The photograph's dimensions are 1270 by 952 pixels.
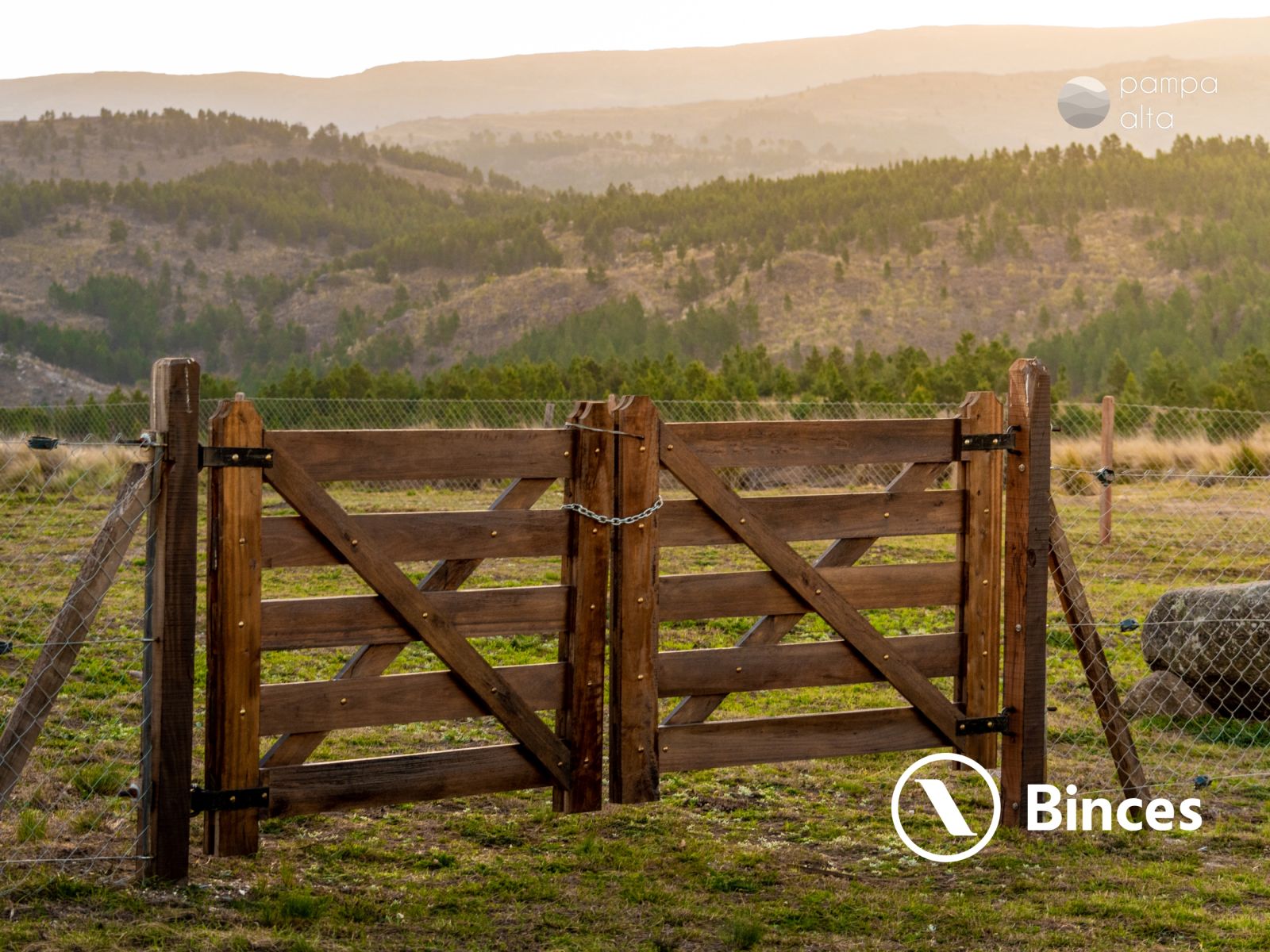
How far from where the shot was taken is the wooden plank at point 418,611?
195 inches

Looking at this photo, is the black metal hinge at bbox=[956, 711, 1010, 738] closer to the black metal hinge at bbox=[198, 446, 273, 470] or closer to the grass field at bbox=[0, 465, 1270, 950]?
the grass field at bbox=[0, 465, 1270, 950]

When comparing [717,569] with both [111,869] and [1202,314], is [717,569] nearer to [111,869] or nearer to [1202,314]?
[111,869]

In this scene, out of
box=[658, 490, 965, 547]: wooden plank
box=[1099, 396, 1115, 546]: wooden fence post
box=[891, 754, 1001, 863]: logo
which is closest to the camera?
box=[658, 490, 965, 547]: wooden plank

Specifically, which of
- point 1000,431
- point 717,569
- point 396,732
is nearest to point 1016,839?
point 1000,431

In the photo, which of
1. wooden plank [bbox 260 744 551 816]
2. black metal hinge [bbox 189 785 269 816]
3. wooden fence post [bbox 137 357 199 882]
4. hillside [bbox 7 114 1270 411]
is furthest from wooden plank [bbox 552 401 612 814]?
hillside [bbox 7 114 1270 411]

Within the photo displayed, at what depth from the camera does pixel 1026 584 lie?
6.07 meters

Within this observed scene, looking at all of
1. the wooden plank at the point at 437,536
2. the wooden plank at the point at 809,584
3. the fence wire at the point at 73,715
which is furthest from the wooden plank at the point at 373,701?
the wooden plank at the point at 809,584

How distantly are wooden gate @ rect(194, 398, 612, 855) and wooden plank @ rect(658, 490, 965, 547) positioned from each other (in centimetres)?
37

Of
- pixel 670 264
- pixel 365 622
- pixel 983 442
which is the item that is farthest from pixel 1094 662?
pixel 670 264

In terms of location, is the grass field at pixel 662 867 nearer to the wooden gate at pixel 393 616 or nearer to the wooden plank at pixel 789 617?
the wooden gate at pixel 393 616

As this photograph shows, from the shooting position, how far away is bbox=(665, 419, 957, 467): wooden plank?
223 inches

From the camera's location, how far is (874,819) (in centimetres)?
621

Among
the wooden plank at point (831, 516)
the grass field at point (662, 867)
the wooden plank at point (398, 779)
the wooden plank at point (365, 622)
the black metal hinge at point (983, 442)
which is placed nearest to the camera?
the grass field at point (662, 867)

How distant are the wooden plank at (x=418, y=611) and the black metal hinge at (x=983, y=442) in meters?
2.17
